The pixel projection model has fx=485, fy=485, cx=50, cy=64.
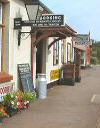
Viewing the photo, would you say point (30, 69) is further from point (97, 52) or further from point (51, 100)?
point (97, 52)

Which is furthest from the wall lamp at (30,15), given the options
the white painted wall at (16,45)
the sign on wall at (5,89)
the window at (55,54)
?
the window at (55,54)

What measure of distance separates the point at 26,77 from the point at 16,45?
4.95 feet

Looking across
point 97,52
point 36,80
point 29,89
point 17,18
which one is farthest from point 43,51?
point 97,52

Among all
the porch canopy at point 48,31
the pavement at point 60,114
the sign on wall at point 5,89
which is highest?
the porch canopy at point 48,31

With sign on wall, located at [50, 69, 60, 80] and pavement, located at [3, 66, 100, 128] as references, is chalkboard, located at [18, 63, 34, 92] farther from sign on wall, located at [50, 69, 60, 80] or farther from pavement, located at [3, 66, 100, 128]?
sign on wall, located at [50, 69, 60, 80]

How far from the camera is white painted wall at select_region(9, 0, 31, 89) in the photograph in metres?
15.1

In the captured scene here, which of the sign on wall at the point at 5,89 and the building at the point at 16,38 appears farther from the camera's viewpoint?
the building at the point at 16,38

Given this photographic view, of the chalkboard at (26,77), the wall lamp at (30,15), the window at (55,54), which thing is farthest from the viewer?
the window at (55,54)

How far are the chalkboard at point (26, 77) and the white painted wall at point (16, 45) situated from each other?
21 centimetres

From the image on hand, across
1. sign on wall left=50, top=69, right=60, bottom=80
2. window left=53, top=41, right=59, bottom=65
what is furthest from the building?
window left=53, top=41, right=59, bottom=65

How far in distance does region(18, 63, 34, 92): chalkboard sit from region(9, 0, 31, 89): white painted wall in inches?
8.1

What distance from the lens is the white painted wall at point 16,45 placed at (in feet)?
49.6

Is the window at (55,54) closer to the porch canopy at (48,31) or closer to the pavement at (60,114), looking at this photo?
the porch canopy at (48,31)

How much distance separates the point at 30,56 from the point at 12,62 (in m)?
2.67
